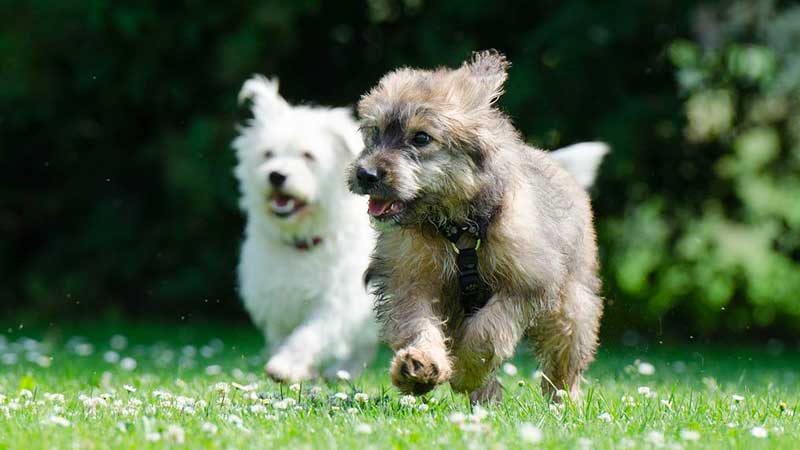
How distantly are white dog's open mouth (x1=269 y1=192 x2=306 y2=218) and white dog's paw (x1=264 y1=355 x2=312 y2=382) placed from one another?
965 mm

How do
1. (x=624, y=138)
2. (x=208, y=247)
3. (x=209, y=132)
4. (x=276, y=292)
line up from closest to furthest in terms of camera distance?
(x=276, y=292)
(x=624, y=138)
(x=209, y=132)
(x=208, y=247)

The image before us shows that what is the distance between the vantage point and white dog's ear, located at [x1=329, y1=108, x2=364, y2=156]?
7.80m

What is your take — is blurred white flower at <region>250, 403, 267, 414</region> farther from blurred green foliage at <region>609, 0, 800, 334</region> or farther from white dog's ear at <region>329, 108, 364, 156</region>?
blurred green foliage at <region>609, 0, 800, 334</region>

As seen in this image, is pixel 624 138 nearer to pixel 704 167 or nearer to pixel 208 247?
pixel 704 167

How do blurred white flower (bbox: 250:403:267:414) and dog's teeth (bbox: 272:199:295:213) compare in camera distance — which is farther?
dog's teeth (bbox: 272:199:295:213)

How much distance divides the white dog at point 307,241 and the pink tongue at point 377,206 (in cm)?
246

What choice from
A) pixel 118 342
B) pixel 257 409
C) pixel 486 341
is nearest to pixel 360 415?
pixel 257 409

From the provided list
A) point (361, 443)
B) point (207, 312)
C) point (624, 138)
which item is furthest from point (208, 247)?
point (361, 443)

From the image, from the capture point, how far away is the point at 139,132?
1318 cm

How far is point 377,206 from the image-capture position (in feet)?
16.1

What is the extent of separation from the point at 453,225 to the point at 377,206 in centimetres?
33

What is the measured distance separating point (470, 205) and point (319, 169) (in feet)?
9.40

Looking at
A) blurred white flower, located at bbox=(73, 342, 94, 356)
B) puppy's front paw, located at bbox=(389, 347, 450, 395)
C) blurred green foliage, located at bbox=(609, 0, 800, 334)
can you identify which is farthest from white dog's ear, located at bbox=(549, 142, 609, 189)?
blurred green foliage, located at bbox=(609, 0, 800, 334)

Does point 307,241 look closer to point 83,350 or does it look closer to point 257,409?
point 83,350
